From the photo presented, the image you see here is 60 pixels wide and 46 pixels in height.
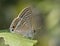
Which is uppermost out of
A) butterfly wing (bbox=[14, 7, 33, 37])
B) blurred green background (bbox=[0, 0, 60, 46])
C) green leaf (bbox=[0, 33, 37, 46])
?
blurred green background (bbox=[0, 0, 60, 46])

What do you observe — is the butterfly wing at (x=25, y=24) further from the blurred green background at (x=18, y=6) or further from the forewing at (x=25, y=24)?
the blurred green background at (x=18, y=6)

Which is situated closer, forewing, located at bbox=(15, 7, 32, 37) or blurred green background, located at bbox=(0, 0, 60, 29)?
forewing, located at bbox=(15, 7, 32, 37)

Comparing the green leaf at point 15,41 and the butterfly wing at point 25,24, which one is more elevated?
the butterfly wing at point 25,24

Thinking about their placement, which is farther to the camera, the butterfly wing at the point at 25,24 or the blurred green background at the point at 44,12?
the blurred green background at the point at 44,12

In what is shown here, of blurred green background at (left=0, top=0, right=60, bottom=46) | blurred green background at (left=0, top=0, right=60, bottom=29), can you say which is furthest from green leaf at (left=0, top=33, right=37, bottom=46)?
blurred green background at (left=0, top=0, right=60, bottom=29)

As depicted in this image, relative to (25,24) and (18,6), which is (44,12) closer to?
(18,6)

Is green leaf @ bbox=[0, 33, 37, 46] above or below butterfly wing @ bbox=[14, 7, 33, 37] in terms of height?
→ below

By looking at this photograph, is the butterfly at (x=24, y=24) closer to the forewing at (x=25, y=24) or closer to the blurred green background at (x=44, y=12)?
the forewing at (x=25, y=24)

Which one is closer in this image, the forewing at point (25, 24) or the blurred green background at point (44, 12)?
the forewing at point (25, 24)

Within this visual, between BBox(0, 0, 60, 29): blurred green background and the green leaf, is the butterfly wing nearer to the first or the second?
the green leaf

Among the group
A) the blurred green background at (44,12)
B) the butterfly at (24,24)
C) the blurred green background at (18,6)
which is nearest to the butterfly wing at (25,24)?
the butterfly at (24,24)

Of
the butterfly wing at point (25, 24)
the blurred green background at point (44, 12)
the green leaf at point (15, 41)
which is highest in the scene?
the blurred green background at point (44, 12)
